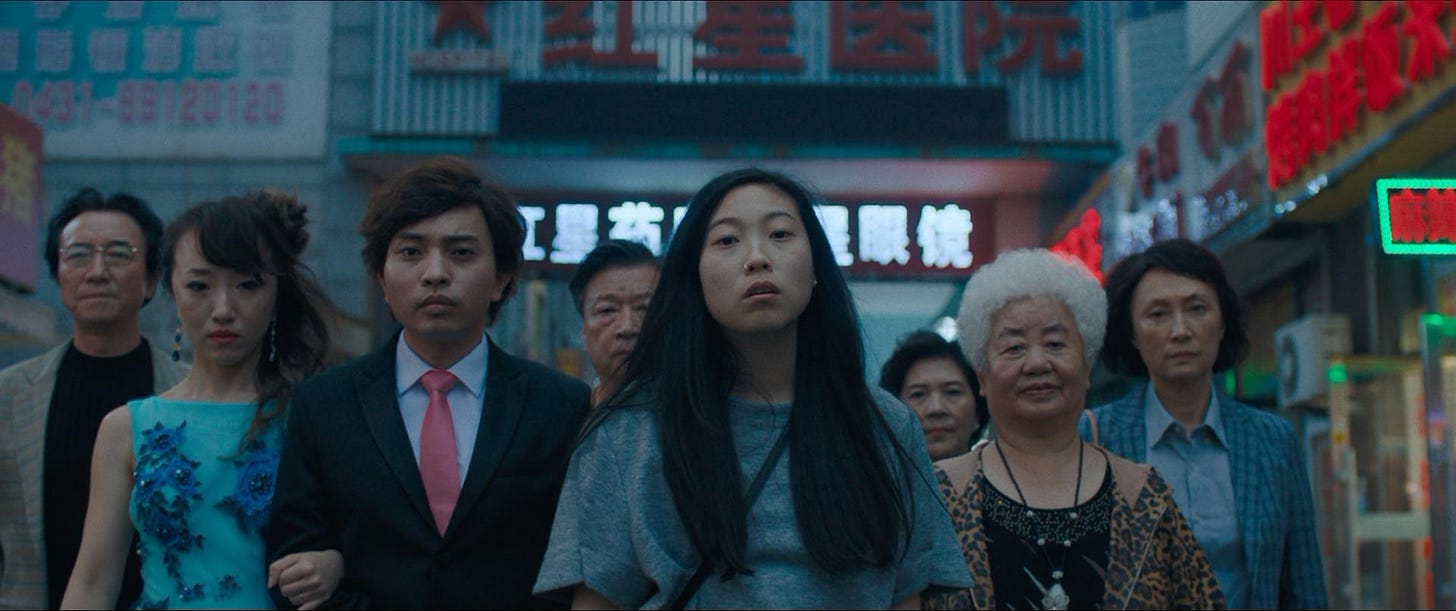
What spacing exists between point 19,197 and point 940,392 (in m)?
7.37

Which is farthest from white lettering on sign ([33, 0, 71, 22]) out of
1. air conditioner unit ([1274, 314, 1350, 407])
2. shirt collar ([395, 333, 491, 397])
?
shirt collar ([395, 333, 491, 397])

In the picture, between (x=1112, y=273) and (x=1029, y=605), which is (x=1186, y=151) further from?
(x=1029, y=605)

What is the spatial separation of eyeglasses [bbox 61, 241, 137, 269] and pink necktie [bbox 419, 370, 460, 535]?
5.22ft

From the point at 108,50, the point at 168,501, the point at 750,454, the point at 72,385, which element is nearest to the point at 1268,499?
the point at 750,454

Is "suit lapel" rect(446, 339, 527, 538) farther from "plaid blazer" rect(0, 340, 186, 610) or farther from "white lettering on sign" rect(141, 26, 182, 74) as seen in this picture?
"white lettering on sign" rect(141, 26, 182, 74)

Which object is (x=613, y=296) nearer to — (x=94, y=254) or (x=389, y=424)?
(x=94, y=254)

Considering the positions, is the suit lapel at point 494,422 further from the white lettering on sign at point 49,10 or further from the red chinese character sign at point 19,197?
the white lettering on sign at point 49,10

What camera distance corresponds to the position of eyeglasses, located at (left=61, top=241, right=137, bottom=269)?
407 cm

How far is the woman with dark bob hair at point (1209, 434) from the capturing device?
3.93 meters

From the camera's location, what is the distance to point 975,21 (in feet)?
44.7

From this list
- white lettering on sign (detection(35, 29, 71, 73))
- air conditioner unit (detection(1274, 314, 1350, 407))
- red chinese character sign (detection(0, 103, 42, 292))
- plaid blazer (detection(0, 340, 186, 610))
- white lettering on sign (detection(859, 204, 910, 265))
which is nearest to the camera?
plaid blazer (detection(0, 340, 186, 610))

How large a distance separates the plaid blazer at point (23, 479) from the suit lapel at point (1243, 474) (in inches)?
110

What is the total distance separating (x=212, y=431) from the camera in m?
3.24

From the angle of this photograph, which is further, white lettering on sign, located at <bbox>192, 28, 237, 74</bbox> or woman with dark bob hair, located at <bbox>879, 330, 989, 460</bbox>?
white lettering on sign, located at <bbox>192, 28, 237, 74</bbox>
